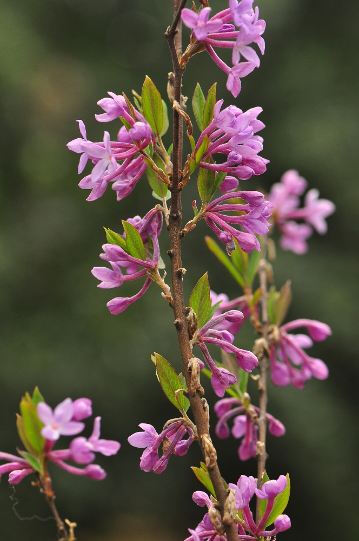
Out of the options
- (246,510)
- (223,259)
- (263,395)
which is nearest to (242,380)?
(263,395)

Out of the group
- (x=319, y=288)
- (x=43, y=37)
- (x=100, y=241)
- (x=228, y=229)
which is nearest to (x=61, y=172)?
(x=100, y=241)

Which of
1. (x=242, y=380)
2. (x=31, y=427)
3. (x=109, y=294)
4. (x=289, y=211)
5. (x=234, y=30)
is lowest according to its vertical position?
(x=109, y=294)

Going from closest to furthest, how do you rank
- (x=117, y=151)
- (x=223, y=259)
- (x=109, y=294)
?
(x=117, y=151), (x=223, y=259), (x=109, y=294)

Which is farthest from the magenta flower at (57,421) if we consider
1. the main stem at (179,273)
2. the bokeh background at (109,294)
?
A: the bokeh background at (109,294)

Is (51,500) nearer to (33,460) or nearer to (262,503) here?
(33,460)

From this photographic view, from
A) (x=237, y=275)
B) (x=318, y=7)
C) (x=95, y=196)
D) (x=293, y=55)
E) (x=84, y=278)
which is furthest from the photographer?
(x=318, y=7)

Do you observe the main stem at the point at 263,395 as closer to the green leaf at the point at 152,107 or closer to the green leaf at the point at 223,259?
the green leaf at the point at 223,259

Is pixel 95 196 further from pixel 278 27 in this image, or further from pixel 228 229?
pixel 278 27
